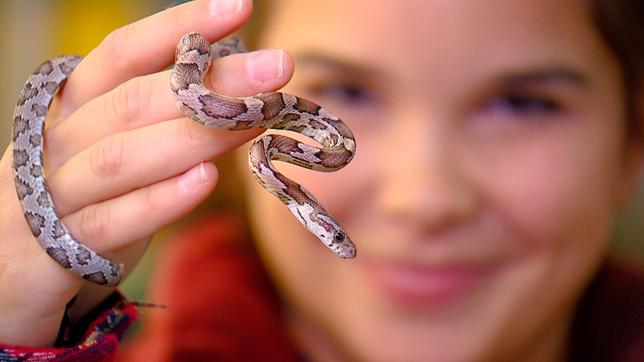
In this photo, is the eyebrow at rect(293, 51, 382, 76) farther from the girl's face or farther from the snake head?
the snake head

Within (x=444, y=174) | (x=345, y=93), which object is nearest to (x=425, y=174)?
(x=444, y=174)

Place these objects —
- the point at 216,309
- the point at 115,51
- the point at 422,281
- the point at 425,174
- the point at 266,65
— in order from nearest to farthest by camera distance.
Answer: the point at 266,65
the point at 115,51
the point at 425,174
the point at 422,281
the point at 216,309

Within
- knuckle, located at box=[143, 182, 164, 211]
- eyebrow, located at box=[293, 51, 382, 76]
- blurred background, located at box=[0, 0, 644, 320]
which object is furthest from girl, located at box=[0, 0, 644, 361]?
blurred background, located at box=[0, 0, 644, 320]

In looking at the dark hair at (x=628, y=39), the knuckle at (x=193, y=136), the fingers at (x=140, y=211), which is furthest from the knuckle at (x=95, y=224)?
the dark hair at (x=628, y=39)

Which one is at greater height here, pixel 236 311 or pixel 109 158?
pixel 109 158

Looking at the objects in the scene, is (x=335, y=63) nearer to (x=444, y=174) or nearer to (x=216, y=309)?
(x=444, y=174)
